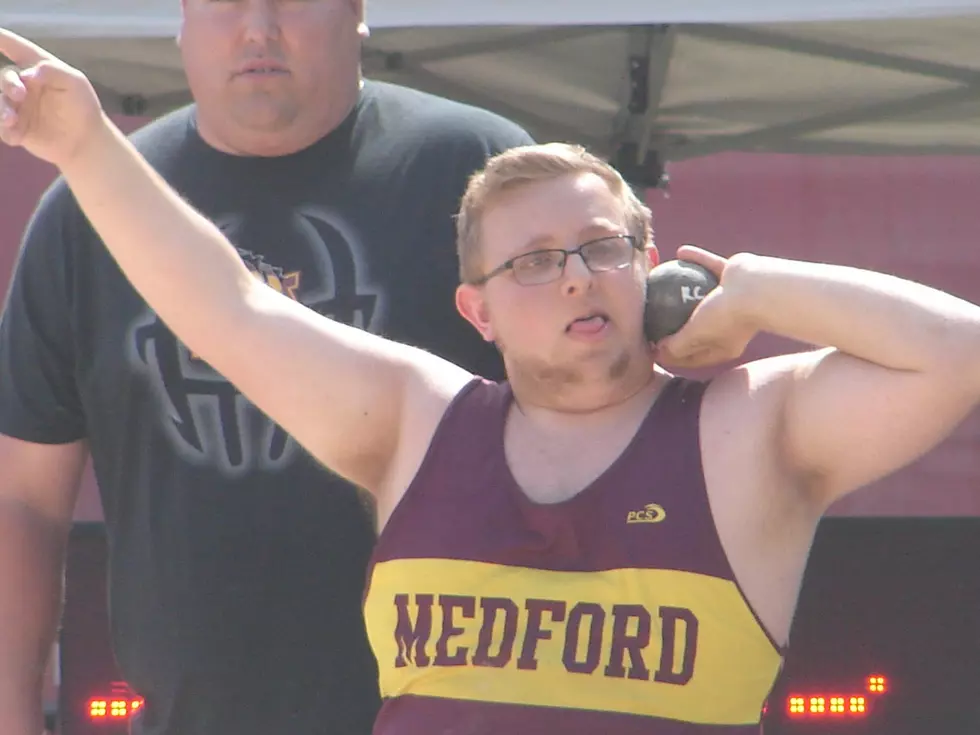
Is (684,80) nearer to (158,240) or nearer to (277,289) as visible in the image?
(277,289)

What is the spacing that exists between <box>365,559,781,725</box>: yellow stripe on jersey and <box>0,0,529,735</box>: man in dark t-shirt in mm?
410

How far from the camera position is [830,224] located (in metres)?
4.94

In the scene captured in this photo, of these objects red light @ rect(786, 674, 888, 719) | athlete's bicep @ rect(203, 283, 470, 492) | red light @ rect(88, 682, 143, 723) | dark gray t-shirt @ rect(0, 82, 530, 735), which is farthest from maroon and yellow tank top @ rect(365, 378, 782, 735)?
red light @ rect(786, 674, 888, 719)

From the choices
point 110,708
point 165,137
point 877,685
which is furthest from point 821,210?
point 165,137

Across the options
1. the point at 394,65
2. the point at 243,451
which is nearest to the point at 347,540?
the point at 243,451

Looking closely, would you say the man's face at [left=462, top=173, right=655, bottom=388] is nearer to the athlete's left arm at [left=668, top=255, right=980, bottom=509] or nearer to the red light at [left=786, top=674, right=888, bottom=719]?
the athlete's left arm at [left=668, top=255, right=980, bottom=509]

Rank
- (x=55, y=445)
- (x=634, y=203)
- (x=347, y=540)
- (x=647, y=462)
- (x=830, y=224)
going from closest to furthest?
(x=647, y=462) < (x=634, y=203) < (x=347, y=540) < (x=55, y=445) < (x=830, y=224)

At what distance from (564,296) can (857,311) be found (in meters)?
0.34

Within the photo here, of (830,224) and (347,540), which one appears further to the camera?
(830,224)

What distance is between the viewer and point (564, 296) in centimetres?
181

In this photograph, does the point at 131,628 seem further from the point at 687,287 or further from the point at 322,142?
the point at 687,287

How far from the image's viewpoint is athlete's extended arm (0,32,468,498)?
1801mm

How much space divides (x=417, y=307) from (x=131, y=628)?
64cm

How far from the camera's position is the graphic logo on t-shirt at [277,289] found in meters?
2.14
